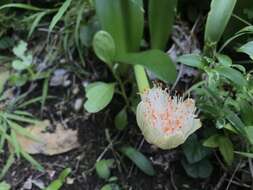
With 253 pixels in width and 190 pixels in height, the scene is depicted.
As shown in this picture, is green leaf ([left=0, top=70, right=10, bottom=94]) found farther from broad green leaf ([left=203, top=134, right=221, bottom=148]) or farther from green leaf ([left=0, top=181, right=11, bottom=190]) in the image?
broad green leaf ([left=203, top=134, right=221, bottom=148])

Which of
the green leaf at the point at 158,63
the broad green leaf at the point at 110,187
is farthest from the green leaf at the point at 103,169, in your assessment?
the green leaf at the point at 158,63

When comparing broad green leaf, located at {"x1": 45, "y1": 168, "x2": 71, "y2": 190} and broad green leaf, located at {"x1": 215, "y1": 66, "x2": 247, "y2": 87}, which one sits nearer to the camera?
broad green leaf, located at {"x1": 215, "y1": 66, "x2": 247, "y2": 87}

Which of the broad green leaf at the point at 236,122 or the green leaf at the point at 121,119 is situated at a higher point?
the broad green leaf at the point at 236,122

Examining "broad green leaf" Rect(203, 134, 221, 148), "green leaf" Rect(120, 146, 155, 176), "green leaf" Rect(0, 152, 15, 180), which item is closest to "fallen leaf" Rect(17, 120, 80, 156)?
"green leaf" Rect(0, 152, 15, 180)

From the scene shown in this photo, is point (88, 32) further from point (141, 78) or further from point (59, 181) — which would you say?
point (59, 181)

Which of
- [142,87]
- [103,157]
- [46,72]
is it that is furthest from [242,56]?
[46,72]

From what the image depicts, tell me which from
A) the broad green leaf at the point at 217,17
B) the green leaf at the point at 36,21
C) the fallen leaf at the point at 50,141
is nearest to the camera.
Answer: the broad green leaf at the point at 217,17

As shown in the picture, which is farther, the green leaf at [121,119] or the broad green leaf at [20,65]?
the broad green leaf at [20,65]

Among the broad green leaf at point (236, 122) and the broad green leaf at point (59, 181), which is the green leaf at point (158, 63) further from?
the broad green leaf at point (59, 181)
